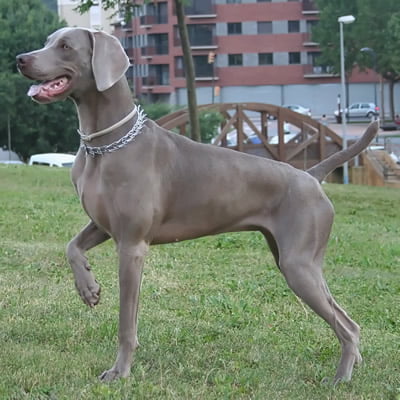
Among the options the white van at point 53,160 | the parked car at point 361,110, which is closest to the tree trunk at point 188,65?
the white van at point 53,160

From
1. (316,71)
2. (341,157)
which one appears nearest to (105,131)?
(341,157)

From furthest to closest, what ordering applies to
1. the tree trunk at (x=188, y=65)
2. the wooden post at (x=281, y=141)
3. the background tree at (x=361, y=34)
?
the background tree at (x=361, y=34)
the wooden post at (x=281, y=141)
the tree trunk at (x=188, y=65)

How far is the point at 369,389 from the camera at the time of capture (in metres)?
5.24

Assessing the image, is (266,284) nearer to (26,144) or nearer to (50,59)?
(50,59)

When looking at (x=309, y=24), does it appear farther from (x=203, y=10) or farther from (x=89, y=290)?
(x=89, y=290)

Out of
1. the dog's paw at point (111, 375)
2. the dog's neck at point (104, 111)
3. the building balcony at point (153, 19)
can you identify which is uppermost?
the building balcony at point (153, 19)

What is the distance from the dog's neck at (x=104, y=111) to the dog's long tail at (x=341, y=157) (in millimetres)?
1274

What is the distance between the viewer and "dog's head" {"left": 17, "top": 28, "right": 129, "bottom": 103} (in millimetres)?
4891

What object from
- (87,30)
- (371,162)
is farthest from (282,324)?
(371,162)

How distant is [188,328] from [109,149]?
6.18 feet

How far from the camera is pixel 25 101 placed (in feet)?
131

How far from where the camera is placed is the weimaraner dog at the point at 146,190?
16.4 feet

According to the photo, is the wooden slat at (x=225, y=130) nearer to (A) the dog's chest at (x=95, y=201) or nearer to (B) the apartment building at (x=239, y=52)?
(A) the dog's chest at (x=95, y=201)

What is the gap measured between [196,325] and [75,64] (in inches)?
94.4
